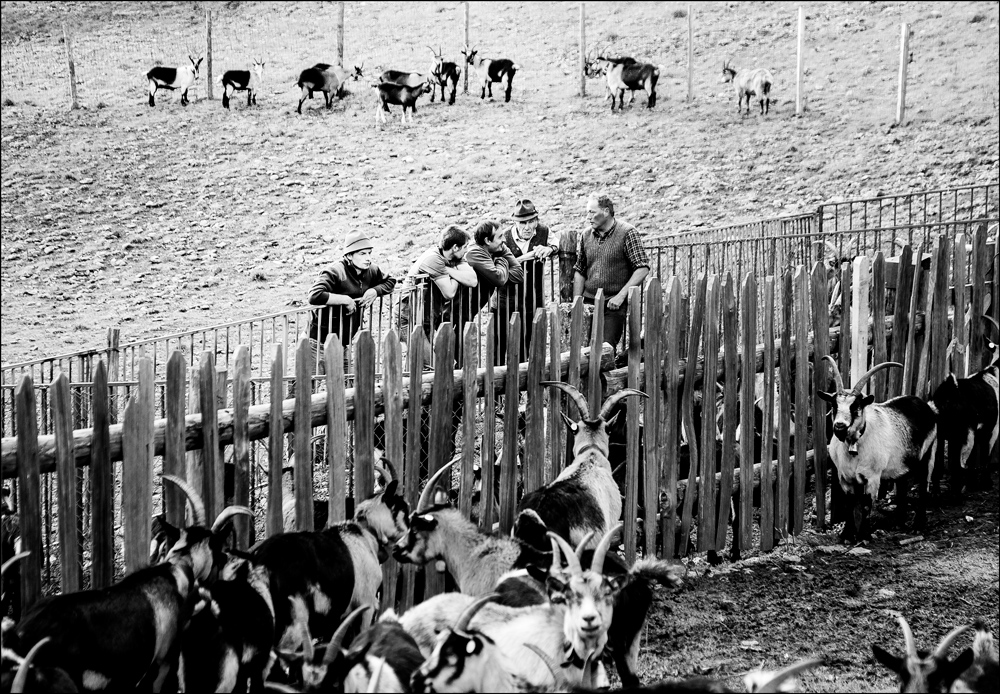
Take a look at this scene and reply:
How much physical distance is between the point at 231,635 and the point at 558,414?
2498mm

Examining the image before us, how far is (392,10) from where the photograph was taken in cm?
3831

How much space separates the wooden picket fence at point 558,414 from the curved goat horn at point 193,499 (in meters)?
0.14

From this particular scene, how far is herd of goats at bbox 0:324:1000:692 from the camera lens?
3842 millimetres

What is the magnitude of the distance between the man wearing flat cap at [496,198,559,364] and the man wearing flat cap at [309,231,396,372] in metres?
1.10

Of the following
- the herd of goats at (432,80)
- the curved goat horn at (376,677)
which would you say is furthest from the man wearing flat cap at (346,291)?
the herd of goats at (432,80)

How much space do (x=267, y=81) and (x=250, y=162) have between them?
8381mm

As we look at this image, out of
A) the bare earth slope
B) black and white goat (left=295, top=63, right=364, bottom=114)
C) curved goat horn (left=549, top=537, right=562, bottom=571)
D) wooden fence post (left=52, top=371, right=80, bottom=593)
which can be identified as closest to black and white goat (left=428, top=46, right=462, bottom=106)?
the bare earth slope

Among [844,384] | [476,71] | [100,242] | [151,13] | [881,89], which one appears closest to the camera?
[844,384]

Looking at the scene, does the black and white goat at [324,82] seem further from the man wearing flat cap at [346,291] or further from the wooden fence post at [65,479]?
the wooden fence post at [65,479]

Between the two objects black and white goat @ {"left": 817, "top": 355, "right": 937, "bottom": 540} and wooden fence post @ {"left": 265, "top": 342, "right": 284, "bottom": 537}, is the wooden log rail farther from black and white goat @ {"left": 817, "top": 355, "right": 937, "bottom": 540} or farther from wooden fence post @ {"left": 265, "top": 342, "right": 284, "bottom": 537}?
black and white goat @ {"left": 817, "top": 355, "right": 937, "bottom": 540}

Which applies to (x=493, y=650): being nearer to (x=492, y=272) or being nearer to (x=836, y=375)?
(x=836, y=375)

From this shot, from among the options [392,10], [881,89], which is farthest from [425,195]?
[392,10]

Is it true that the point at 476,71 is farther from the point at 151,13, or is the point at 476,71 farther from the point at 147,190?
the point at 151,13

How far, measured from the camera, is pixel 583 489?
19.4 ft
